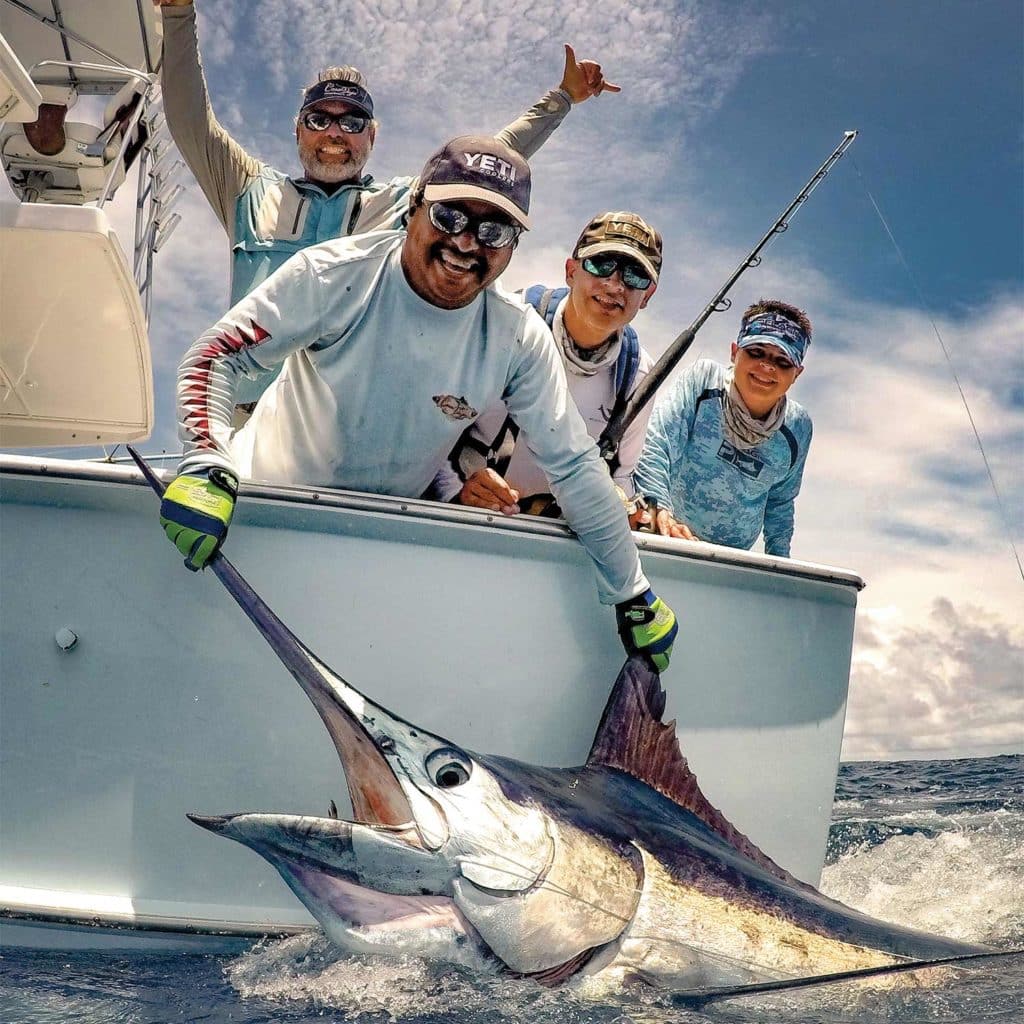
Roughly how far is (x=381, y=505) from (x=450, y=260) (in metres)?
0.63

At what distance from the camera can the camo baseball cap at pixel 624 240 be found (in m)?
3.34

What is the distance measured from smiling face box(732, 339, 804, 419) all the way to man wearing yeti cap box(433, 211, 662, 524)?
0.80 metres

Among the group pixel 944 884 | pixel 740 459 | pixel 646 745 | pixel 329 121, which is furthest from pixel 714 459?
pixel 944 884

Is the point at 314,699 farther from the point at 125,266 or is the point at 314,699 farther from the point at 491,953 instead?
the point at 125,266

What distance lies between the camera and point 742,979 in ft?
7.47

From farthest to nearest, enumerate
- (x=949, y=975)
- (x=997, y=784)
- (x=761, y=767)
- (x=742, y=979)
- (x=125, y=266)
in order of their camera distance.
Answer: (x=997, y=784), (x=125, y=266), (x=761, y=767), (x=949, y=975), (x=742, y=979)

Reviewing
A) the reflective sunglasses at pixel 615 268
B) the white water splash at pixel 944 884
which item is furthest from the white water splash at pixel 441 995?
the reflective sunglasses at pixel 615 268

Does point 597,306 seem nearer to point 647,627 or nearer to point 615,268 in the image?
point 615,268

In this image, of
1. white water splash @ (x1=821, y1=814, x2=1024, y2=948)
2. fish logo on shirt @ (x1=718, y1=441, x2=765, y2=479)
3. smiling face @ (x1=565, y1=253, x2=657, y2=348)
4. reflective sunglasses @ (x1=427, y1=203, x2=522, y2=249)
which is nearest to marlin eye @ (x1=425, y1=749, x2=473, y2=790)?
reflective sunglasses @ (x1=427, y1=203, x2=522, y2=249)

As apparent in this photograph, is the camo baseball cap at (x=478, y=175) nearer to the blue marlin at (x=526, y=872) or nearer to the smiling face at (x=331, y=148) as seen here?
the blue marlin at (x=526, y=872)

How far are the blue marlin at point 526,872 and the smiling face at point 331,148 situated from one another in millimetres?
2169

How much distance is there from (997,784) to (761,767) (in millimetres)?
13166

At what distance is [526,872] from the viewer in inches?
79.7

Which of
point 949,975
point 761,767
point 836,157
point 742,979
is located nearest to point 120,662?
point 742,979
